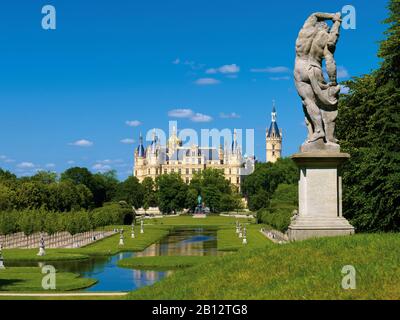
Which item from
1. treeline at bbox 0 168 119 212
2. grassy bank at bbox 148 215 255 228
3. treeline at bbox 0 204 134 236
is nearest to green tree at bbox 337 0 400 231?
treeline at bbox 0 204 134 236

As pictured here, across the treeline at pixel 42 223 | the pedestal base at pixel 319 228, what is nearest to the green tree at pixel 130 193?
the treeline at pixel 42 223

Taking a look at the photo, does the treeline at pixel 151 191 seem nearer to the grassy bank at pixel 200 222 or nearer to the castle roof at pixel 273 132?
the grassy bank at pixel 200 222

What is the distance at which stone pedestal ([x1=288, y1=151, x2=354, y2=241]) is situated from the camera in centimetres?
1647

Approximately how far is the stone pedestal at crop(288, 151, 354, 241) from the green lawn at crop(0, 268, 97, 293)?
11077 millimetres

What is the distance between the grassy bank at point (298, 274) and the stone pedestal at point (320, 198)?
46.8 inches

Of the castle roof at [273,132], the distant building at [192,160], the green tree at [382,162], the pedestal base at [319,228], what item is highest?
the castle roof at [273,132]

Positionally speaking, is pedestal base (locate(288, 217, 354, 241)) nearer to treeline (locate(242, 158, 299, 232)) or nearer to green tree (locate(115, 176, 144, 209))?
treeline (locate(242, 158, 299, 232))

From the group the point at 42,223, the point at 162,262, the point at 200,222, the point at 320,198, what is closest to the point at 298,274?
the point at 320,198

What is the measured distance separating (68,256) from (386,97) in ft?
75.9

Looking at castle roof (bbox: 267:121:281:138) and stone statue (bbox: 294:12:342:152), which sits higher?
castle roof (bbox: 267:121:281:138)

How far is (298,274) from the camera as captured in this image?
1303cm

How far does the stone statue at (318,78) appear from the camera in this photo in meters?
16.9
